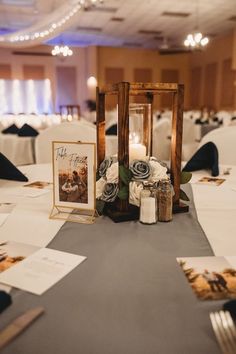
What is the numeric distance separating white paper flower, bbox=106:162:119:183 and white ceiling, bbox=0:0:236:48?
575 cm

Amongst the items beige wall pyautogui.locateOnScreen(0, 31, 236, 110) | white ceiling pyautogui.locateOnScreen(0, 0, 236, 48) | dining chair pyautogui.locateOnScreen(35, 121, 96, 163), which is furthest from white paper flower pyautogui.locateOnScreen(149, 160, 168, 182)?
beige wall pyautogui.locateOnScreen(0, 31, 236, 110)

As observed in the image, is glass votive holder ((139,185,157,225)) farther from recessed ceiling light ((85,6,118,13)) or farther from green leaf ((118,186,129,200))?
recessed ceiling light ((85,6,118,13))

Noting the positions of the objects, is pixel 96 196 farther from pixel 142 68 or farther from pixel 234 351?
pixel 142 68

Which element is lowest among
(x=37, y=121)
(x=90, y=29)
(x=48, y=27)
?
(x=37, y=121)

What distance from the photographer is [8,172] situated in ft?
5.26

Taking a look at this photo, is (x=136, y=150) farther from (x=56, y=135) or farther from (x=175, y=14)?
(x=175, y=14)

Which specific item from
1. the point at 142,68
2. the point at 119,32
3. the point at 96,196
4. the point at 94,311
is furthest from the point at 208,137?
the point at 142,68

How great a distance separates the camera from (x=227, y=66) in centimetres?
1066

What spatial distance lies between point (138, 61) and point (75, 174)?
12.2m

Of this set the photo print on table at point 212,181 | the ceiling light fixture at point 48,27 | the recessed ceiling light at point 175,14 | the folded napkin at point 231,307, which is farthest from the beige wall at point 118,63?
the folded napkin at point 231,307

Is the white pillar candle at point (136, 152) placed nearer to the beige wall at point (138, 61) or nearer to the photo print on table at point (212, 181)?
the photo print on table at point (212, 181)

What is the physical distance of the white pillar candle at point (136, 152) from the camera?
1.12m

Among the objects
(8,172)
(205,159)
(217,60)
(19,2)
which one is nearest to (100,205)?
(8,172)

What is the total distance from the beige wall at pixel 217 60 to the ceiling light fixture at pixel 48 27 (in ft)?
16.5
